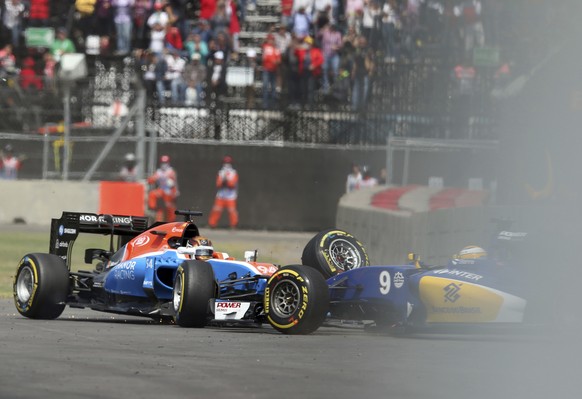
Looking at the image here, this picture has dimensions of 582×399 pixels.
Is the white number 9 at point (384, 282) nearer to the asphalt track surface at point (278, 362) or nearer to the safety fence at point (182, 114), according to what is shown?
the asphalt track surface at point (278, 362)

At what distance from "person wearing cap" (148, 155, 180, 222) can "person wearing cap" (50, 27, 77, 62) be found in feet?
9.90

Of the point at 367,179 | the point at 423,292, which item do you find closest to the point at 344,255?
the point at 423,292

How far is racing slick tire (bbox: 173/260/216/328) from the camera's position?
10.2 metres

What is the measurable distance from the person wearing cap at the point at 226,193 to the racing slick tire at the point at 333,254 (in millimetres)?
15231

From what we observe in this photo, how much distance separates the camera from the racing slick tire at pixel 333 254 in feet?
36.9

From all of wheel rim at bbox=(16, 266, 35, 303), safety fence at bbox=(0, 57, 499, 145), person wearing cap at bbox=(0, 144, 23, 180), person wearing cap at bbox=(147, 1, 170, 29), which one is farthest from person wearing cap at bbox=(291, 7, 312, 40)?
wheel rim at bbox=(16, 266, 35, 303)

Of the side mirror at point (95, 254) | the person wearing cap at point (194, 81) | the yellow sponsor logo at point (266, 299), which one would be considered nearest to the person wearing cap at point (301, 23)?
the person wearing cap at point (194, 81)

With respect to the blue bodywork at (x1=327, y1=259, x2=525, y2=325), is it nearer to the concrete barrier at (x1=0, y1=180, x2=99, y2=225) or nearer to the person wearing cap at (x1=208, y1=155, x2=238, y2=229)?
the person wearing cap at (x1=208, y1=155, x2=238, y2=229)

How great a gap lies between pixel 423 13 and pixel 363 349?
2443mm

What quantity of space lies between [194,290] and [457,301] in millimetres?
2057

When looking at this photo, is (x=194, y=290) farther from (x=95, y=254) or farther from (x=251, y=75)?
(x=251, y=75)

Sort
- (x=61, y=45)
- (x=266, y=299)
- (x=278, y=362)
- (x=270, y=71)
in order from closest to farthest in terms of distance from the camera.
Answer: (x=278, y=362) → (x=266, y=299) → (x=270, y=71) → (x=61, y=45)

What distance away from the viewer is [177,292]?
10.6 metres

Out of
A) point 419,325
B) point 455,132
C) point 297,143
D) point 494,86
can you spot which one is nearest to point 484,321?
point 419,325
